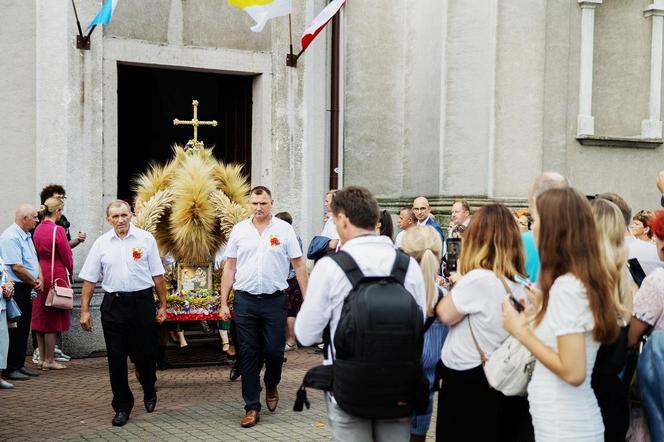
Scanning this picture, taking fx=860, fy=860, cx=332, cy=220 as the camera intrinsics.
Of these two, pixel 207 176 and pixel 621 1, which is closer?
pixel 207 176

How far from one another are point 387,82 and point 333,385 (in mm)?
10277

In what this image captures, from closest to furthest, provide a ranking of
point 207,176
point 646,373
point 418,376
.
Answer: point 418,376
point 646,373
point 207,176

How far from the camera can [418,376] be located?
13.9 ft

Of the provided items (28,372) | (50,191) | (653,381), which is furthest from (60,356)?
(653,381)

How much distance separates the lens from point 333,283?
171 inches

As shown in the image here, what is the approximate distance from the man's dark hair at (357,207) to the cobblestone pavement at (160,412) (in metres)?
3.04

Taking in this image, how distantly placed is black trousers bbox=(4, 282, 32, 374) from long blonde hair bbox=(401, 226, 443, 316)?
19.1ft

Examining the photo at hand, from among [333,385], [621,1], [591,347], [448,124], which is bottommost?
[333,385]

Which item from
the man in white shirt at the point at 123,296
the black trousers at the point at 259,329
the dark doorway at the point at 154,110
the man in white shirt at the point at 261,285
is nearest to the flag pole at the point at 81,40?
the dark doorway at the point at 154,110

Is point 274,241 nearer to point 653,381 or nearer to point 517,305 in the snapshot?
point 517,305

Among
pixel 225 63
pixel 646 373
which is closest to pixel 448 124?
pixel 225 63

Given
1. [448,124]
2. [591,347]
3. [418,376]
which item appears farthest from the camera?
[448,124]

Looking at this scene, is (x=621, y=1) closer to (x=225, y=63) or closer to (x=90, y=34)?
(x=225, y=63)

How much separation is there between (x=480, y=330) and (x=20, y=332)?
22.1ft
